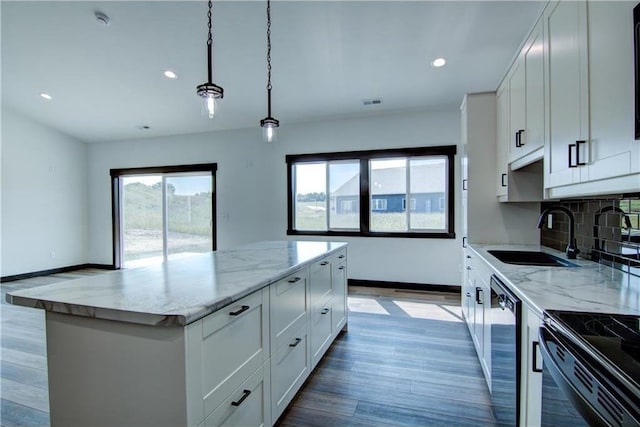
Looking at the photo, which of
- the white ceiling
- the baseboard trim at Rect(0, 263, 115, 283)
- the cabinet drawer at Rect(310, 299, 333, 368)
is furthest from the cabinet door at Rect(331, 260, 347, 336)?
the baseboard trim at Rect(0, 263, 115, 283)

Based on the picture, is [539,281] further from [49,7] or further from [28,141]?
[28,141]

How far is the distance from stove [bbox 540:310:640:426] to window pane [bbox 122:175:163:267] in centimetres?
663

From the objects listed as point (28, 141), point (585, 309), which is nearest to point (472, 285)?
point (585, 309)

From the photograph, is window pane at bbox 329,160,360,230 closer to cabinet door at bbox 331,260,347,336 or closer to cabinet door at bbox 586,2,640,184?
cabinet door at bbox 331,260,347,336

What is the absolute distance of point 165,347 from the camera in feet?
3.45

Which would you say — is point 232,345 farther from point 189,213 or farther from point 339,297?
point 189,213

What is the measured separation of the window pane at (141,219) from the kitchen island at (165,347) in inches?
201

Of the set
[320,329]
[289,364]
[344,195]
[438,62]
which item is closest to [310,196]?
[344,195]

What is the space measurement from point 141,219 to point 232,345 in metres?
6.13

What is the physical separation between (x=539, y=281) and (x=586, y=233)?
3.07 feet

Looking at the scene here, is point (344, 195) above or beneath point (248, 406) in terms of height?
above

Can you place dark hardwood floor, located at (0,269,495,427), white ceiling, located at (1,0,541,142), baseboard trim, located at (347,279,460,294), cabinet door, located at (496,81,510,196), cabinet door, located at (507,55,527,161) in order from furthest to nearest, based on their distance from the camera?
baseboard trim, located at (347,279,460,294) < white ceiling, located at (1,0,541,142) < cabinet door, located at (496,81,510,196) < cabinet door, located at (507,55,527,161) < dark hardwood floor, located at (0,269,495,427)

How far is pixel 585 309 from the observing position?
1.10 m

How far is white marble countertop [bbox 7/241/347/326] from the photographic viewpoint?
1.07 m
